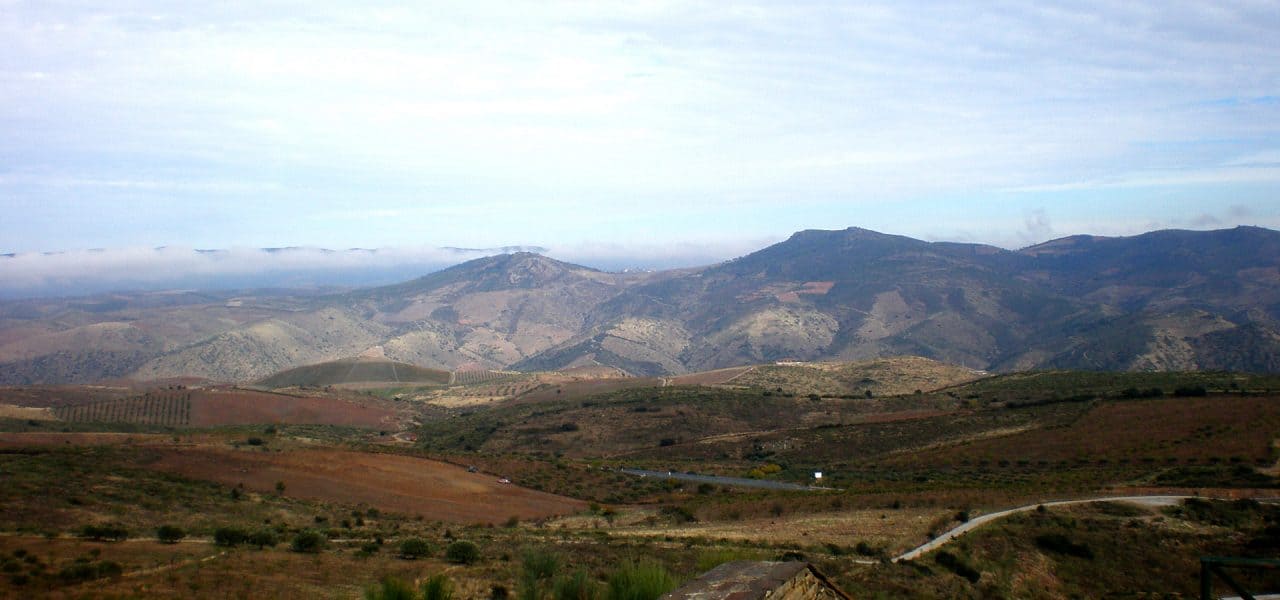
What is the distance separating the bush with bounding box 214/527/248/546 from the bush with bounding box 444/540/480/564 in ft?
20.5

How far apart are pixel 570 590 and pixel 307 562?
10.7 m

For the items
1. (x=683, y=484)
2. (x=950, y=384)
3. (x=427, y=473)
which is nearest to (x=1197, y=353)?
(x=950, y=384)

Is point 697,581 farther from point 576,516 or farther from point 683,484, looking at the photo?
point 683,484

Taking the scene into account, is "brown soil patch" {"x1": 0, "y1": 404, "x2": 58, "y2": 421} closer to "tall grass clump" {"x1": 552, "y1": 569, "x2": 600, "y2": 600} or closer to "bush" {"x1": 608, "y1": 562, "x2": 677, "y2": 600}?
"tall grass clump" {"x1": 552, "y1": 569, "x2": 600, "y2": 600}

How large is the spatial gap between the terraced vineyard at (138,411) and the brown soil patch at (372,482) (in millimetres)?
49297

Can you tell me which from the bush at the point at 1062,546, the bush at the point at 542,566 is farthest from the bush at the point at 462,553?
the bush at the point at 1062,546

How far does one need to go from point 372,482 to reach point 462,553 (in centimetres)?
2396

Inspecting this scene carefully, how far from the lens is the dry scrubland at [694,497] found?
66.0 ft

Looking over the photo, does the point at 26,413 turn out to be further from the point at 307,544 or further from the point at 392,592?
the point at 392,592

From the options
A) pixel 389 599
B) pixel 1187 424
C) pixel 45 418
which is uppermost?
pixel 389 599

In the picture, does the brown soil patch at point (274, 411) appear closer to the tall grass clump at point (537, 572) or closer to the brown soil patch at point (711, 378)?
the brown soil patch at point (711, 378)

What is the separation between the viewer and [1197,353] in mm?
166000

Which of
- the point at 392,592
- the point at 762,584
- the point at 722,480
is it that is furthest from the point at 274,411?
the point at 762,584

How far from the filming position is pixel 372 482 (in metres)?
43.1
